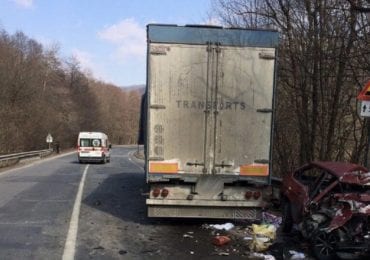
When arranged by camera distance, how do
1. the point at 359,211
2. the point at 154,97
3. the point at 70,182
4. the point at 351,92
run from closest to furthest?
the point at 359,211
the point at 154,97
the point at 351,92
the point at 70,182

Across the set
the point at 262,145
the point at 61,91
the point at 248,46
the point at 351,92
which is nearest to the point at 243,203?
the point at 262,145

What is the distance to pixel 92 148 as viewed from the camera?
41.5 metres

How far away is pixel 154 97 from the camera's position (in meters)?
10.4

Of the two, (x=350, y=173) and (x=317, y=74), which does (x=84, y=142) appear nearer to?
(x=317, y=74)

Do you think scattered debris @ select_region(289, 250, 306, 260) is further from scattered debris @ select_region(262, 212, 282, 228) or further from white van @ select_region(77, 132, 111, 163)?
white van @ select_region(77, 132, 111, 163)

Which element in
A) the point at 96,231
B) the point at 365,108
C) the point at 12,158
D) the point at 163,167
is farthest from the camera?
the point at 12,158

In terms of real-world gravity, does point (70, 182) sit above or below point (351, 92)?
below

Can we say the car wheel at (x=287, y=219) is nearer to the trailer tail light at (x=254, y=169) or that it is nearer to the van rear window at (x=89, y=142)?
the trailer tail light at (x=254, y=169)

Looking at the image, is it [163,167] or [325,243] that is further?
[163,167]

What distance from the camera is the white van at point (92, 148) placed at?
41.2 metres

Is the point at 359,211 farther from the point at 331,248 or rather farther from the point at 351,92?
the point at 351,92

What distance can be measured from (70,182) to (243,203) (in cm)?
1176

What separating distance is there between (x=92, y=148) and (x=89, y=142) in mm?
641

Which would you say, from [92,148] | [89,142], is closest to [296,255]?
[92,148]
